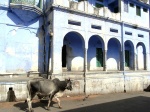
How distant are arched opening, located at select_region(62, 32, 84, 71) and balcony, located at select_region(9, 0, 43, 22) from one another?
11.3 ft

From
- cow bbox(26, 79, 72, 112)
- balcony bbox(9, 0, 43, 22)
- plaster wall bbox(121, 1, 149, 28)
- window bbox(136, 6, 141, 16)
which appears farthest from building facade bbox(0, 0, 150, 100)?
cow bbox(26, 79, 72, 112)

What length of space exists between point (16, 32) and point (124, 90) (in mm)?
10868

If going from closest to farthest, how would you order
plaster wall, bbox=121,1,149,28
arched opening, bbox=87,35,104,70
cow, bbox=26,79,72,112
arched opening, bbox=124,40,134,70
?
cow, bbox=26,79,72,112 → arched opening, bbox=87,35,104,70 → plaster wall, bbox=121,1,149,28 → arched opening, bbox=124,40,134,70

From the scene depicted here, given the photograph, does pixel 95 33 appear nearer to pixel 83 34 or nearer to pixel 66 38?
pixel 83 34

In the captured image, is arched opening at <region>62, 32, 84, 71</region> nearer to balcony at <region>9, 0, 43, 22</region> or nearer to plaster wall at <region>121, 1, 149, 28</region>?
balcony at <region>9, 0, 43, 22</region>

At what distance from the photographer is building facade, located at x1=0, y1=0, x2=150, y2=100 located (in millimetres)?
13281

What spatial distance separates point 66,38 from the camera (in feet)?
52.6

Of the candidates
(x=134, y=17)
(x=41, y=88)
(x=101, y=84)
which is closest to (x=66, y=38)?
(x=101, y=84)

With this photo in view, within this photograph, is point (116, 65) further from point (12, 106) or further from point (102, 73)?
point (12, 106)

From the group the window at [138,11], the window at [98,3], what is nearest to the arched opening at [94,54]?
the window at [98,3]

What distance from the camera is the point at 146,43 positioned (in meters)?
19.8

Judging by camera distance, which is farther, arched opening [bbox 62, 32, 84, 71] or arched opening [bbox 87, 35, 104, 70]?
arched opening [bbox 87, 35, 104, 70]

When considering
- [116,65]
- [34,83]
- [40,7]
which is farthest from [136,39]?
[34,83]

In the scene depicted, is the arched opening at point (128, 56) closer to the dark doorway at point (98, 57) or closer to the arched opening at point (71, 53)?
the dark doorway at point (98, 57)
